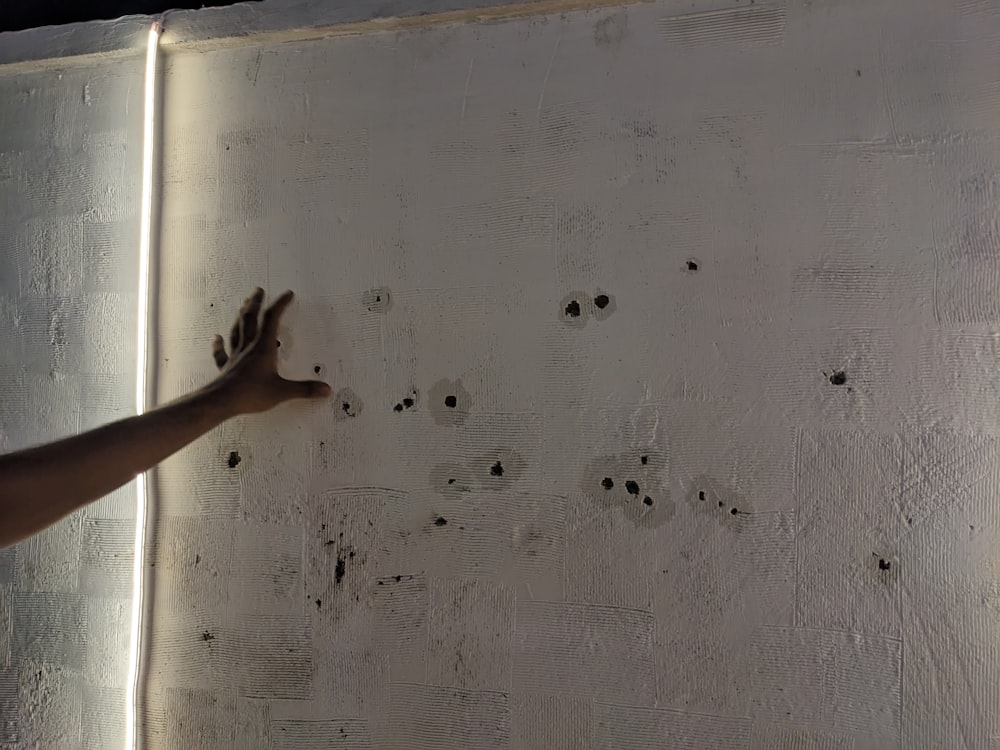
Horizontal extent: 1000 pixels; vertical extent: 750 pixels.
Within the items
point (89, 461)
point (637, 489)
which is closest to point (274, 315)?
point (89, 461)

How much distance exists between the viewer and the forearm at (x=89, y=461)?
96cm

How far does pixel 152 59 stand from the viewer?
1439 mm

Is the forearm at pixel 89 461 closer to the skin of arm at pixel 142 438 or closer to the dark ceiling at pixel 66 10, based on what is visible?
the skin of arm at pixel 142 438

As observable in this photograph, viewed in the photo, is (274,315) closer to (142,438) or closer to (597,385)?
(142,438)

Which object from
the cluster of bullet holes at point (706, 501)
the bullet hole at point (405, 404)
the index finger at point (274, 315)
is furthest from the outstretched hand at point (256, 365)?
the cluster of bullet holes at point (706, 501)

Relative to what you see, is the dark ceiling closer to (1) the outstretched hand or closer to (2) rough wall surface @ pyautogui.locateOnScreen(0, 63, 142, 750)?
(2) rough wall surface @ pyautogui.locateOnScreen(0, 63, 142, 750)

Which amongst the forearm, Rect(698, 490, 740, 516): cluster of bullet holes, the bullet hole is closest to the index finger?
the forearm

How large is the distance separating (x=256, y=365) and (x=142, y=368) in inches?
12.0

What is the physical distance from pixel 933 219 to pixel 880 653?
75 cm

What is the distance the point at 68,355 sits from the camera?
58.6 inches

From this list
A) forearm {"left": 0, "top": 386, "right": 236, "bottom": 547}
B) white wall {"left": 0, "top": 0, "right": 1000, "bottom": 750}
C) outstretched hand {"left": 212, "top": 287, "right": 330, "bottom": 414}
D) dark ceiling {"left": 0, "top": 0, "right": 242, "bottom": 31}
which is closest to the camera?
forearm {"left": 0, "top": 386, "right": 236, "bottom": 547}

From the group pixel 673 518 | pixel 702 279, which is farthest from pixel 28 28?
pixel 673 518

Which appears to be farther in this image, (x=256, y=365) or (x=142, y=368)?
(x=142, y=368)

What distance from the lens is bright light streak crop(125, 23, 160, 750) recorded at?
1420mm
